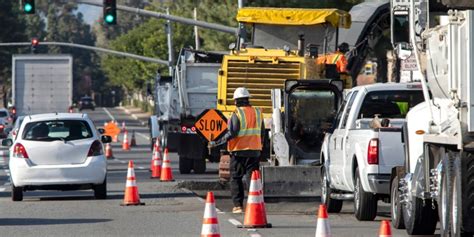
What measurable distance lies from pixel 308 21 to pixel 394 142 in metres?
13.2

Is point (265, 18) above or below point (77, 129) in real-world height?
above

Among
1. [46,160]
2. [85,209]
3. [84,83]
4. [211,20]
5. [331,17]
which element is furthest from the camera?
[84,83]

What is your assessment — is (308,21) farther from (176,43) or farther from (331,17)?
(176,43)

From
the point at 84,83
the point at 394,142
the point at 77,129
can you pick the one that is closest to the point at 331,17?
the point at 77,129

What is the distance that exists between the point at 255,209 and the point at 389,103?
313 centimetres

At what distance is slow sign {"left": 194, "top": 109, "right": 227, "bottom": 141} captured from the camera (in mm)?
27281

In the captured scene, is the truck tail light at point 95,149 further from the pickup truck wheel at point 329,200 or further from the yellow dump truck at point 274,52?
the pickup truck wheel at point 329,200

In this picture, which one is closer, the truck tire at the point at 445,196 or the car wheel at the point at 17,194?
the truck tire at the point at 445,196

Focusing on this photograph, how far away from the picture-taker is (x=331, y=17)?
31.1 m

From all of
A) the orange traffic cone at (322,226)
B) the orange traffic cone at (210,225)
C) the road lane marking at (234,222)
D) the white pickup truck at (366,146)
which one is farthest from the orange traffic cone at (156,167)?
the orange traffic cone at (322,226)

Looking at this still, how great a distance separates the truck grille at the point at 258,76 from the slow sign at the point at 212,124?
9.18 feet

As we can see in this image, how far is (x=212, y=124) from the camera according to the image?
27.4 meters

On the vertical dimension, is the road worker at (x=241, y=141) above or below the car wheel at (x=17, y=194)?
above

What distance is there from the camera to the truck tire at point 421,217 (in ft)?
54.7
